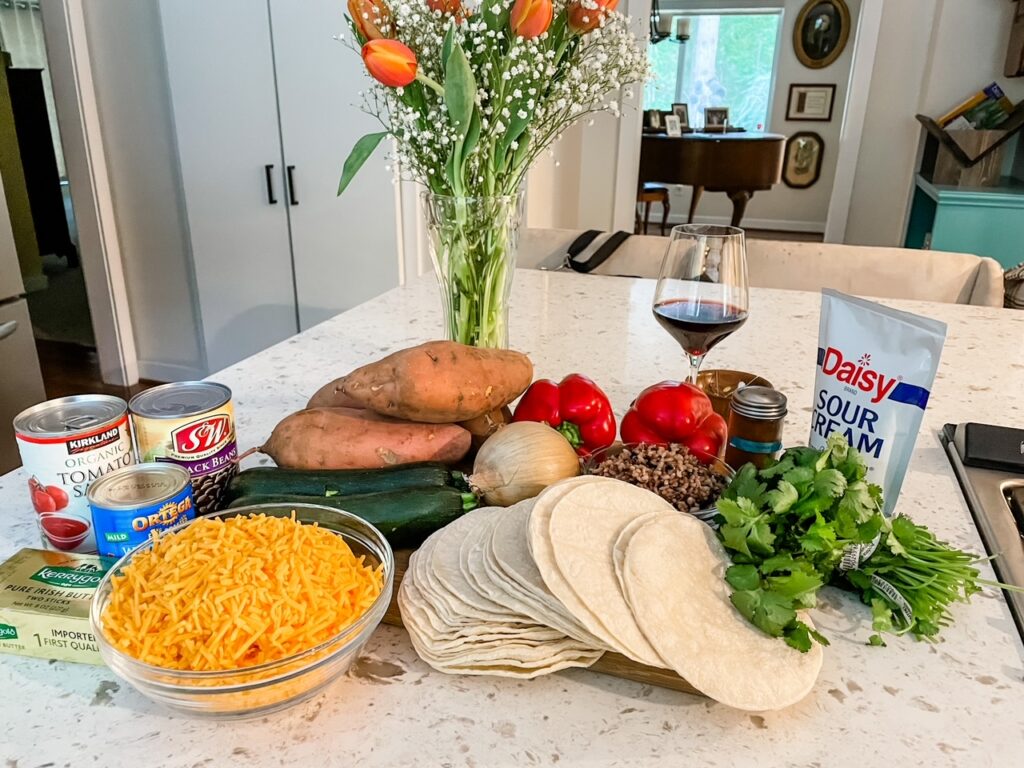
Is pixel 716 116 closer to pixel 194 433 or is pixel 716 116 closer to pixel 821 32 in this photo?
pixel 821 32

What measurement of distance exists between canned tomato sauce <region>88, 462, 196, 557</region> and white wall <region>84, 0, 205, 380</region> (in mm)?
2946

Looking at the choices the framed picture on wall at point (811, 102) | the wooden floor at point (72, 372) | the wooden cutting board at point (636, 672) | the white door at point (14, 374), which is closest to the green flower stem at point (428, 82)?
the wooden cutting board at point (636, 672)

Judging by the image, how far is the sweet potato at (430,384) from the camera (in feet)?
2.85

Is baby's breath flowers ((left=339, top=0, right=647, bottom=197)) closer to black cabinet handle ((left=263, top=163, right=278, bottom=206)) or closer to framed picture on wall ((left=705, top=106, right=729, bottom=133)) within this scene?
black cabinet handle ((left=263, top=163, right=278, bottom=206))

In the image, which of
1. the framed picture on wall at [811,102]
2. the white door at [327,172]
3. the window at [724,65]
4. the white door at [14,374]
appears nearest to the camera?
the white door at [14,374]

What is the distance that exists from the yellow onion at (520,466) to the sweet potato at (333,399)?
20 centimetres

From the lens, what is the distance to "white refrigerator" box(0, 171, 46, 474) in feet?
7.10

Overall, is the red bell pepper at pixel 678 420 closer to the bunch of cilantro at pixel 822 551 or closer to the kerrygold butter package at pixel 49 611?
the bunch of cilantro at pixel 822 551

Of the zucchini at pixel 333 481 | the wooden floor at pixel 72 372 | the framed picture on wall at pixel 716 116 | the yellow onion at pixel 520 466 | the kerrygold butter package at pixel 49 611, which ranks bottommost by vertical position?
the wooden floor at pixel 72 372

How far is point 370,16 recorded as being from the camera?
905mm

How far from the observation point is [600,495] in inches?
27.0

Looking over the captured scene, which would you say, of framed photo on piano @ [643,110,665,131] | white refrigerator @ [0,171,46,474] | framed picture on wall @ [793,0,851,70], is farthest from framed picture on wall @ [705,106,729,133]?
white refrigerator @ [0,171,46,474]

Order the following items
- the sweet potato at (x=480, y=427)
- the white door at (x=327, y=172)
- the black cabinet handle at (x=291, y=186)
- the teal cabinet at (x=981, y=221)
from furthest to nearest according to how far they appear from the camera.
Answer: the teal cabinet at (x=981, y=221)
the black cabinet handle at (x=291, y=186)
the white door at (x=327, y=172)
the sweet potato at (x=480, y=427)

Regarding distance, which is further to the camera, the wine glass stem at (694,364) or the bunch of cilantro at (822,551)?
the wine glass stem at (694,364)
